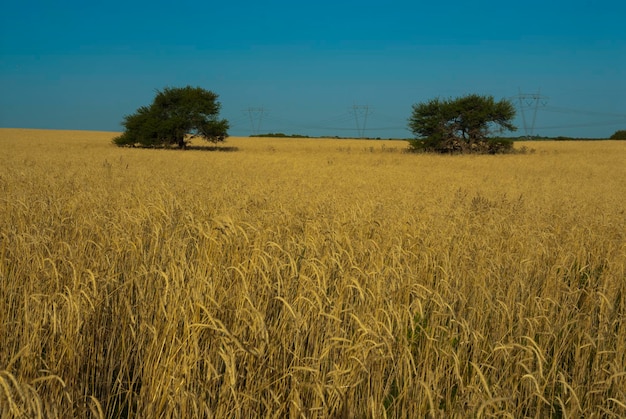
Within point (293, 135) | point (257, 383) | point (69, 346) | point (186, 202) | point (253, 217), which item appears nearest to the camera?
point (257, 383)

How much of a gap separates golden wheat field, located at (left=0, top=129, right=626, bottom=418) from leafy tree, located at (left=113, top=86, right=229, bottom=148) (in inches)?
1255

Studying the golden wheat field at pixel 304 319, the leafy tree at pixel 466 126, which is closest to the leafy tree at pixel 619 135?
the leafy tree at pixel 466 126

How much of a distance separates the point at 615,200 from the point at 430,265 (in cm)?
909

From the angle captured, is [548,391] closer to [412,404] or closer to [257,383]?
[412,404]

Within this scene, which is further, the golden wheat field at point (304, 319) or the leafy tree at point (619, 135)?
the leafy tree at point (619, 135)

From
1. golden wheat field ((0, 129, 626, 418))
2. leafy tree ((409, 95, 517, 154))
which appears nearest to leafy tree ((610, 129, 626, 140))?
leafy tree ((409, 95, 517, 154))

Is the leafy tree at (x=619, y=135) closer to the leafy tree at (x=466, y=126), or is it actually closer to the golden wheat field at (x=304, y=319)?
the leafy tree at (x=466, y=126)

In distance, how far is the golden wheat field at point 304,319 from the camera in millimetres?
2312

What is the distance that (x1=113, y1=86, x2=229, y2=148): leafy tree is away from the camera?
128 ft

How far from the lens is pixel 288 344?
9.66ft

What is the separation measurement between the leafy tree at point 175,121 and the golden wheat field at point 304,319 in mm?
→ 31878

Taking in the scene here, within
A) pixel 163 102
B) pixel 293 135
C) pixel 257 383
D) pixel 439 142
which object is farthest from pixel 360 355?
pixel 293 135

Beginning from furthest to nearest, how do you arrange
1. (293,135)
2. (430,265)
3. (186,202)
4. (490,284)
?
(293,135)
(186,202)
(430,265)
(490,284)

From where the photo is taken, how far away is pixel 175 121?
127 feet
